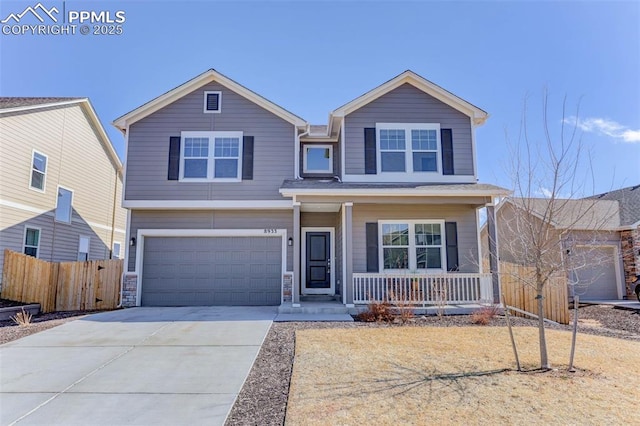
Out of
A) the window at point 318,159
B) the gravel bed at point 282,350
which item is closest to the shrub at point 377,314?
the gravel bed at point 282,350

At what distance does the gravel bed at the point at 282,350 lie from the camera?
12.8 ft

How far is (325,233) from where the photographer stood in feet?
41.7

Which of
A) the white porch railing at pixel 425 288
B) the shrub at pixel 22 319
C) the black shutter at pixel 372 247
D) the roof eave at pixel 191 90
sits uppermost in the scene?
the roof eave at pixel 191 90

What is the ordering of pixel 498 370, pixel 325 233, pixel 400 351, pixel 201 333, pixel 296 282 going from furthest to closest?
1. pixel 325 233
2. pixel 296 282
3. pixel 201 333
4. pixel 400 351
5. pixel 498 370

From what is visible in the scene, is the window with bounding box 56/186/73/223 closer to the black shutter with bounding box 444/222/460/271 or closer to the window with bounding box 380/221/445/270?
the window with bounding box 380/221/445/270

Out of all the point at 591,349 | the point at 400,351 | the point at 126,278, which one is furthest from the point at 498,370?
the point at 126,278

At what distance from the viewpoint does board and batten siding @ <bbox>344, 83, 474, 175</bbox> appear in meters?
11.5

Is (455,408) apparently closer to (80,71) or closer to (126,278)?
(126,278)

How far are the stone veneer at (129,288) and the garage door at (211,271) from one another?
259 millimetres

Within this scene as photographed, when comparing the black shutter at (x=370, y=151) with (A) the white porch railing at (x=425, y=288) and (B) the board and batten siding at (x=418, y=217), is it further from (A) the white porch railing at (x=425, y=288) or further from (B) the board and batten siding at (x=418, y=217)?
(A) the white porch railing at (x=425, y=288)

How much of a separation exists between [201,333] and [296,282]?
3169 millimetres

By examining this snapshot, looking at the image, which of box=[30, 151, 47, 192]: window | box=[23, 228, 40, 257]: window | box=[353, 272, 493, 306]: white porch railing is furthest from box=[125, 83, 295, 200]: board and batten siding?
box=[23, 228, 40, 257]: window

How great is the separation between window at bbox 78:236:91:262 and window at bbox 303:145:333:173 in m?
10.5

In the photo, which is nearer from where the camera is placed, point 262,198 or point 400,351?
point 400,351
